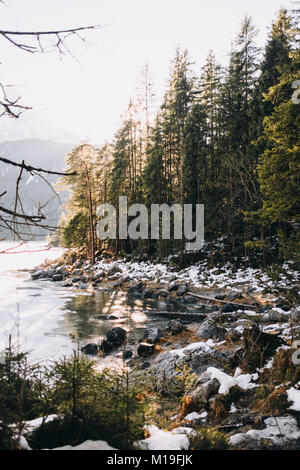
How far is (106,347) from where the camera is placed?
7.79 meters

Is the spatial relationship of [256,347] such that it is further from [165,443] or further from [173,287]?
[173,287]

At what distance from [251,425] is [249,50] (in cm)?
2620

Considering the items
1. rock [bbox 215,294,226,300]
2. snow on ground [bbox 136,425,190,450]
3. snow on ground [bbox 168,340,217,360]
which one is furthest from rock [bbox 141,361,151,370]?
rock [bbox 215,294,226,300]

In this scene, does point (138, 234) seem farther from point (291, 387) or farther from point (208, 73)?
point (291, 387)

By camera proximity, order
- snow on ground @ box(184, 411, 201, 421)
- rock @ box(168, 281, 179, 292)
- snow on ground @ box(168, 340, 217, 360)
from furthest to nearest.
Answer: rock @ box(168, 281, 179, 292), snow on ground @ box(168, 340, 217, 360), snow on ground @ box(184, 411, 201, 421)

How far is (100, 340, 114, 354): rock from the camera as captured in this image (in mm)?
7688

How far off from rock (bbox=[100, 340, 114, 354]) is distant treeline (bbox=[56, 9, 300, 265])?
300 inches

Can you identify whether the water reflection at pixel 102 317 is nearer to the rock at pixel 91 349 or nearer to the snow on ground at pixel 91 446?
the rock at pixel 91 349

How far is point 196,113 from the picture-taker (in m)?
22.3

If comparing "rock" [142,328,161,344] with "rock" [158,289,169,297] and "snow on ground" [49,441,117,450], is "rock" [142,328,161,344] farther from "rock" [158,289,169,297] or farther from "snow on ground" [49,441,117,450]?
"rock" [158,289,169,297]

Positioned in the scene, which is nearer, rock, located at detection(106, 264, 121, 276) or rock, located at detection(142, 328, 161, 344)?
rock, located at detection(142, 328, 161, 344)

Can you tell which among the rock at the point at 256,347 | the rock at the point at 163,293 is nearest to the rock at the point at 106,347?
the rock at the point at 256,347
